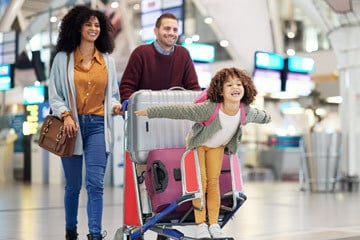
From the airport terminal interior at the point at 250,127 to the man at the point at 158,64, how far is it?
22.2 inches

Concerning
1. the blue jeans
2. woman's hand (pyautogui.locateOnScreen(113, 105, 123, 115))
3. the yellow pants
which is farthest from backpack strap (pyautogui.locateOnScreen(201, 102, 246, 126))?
the blue jeans

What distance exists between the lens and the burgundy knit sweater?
518cm

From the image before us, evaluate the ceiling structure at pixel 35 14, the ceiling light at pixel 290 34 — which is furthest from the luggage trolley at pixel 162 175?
the ceiling light at pixel 290 34

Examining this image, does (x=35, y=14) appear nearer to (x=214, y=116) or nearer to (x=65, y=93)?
(x=65, y=93)

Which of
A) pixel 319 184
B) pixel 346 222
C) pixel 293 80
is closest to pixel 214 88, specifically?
pixel 346 222

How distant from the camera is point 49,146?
16.5 ft

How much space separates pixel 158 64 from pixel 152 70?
6 centimetres

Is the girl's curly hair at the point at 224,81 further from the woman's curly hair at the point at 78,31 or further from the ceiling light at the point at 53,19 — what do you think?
the ceiling light at the point at 53,19

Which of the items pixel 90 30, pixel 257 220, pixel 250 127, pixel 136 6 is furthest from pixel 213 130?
pixel 250 127

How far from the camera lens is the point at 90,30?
5125 millimetres

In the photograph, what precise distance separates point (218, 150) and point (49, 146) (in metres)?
1.31

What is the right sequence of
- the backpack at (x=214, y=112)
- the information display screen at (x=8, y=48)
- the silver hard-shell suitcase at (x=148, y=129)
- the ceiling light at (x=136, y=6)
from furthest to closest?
the ceiling light at (x=136, y=6), the information display screen at (x=8, y=48), the silver hard-shell suitcase at (x=148, y=129), the backpack at (x=214, y=112)

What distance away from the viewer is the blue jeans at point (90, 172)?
4.93m

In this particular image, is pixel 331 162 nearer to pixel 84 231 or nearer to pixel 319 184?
pixel 319 184
